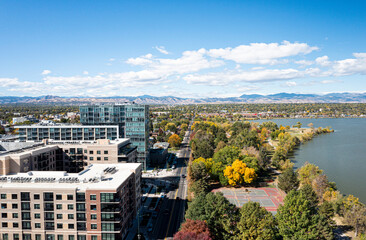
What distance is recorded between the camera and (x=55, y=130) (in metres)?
73.9

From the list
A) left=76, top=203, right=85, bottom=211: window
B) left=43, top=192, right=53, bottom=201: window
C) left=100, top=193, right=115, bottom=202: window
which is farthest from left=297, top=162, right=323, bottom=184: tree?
left=43, top=192, right=53, bottom=201: window

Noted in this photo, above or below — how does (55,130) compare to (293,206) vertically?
above

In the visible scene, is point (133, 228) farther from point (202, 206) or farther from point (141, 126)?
point (141, 126)

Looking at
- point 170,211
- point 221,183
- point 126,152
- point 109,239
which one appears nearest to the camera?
point 109,239

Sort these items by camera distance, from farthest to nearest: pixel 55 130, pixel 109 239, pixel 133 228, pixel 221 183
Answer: pixel 55 130 < pixel 221 183 < pixel 133 228 < pixel 109 239

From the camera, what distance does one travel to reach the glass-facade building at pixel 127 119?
264ft

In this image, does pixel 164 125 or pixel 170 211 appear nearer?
pixel 170 211

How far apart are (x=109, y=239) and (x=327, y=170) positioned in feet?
236

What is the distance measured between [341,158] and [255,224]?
77.3 meters

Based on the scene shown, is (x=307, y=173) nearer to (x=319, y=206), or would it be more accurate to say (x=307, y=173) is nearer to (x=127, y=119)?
(x=319, y=206)

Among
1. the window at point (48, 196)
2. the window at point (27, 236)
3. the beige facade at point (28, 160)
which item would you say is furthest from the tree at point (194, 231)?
the beige facade at point (28, 160)

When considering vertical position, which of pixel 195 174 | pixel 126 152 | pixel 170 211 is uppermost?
pixel 126 152

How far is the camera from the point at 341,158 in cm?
9556

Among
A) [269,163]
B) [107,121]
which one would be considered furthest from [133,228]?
[269,163]
